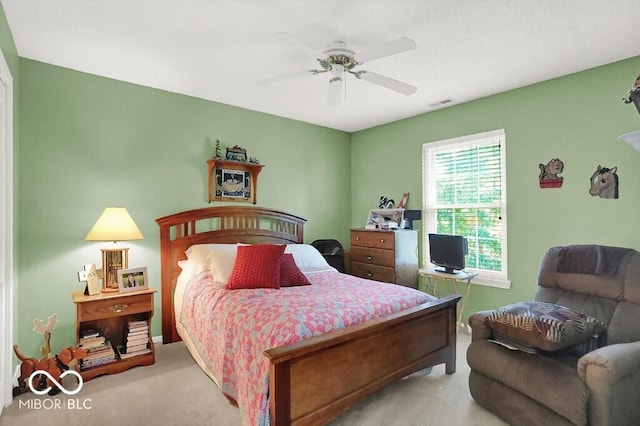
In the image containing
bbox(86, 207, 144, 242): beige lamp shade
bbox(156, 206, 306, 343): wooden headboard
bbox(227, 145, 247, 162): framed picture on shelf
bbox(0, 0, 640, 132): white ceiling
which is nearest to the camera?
bbox(0, 0, 640, 132): white ceiling

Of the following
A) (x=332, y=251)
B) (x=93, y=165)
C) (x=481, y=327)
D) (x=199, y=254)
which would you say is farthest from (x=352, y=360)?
(x=93, y=165)

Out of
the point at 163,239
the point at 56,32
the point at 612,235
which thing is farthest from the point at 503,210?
the point at 56,32

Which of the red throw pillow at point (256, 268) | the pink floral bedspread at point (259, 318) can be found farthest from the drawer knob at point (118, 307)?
the red throw pillow at point (256, 268)

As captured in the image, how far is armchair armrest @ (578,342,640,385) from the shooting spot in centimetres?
164

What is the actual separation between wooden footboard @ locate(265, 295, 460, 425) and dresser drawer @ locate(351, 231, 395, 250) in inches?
52.4

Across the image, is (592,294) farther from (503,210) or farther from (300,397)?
(300,397)

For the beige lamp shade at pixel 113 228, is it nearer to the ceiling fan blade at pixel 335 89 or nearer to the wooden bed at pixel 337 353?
the wooden bed at pixel 337 353

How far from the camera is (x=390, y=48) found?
6.81 ft

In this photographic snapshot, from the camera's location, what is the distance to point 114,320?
3.05 metres

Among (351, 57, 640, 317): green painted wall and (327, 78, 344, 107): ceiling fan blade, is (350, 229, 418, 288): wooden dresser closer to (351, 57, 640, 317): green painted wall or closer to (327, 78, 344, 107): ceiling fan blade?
(351, 57, 640, 317): green painted wall

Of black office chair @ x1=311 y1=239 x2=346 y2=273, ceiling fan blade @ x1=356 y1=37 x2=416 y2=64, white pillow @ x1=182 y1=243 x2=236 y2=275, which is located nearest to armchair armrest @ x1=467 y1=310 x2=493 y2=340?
ceiling fan blade @ x1=356 y1=37 x2=416 y2=64

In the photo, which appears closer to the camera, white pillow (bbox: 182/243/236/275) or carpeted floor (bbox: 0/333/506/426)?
carpeted floor (bbox: 0/333/506/426)

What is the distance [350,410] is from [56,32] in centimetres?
328

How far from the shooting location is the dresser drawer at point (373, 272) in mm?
3965
